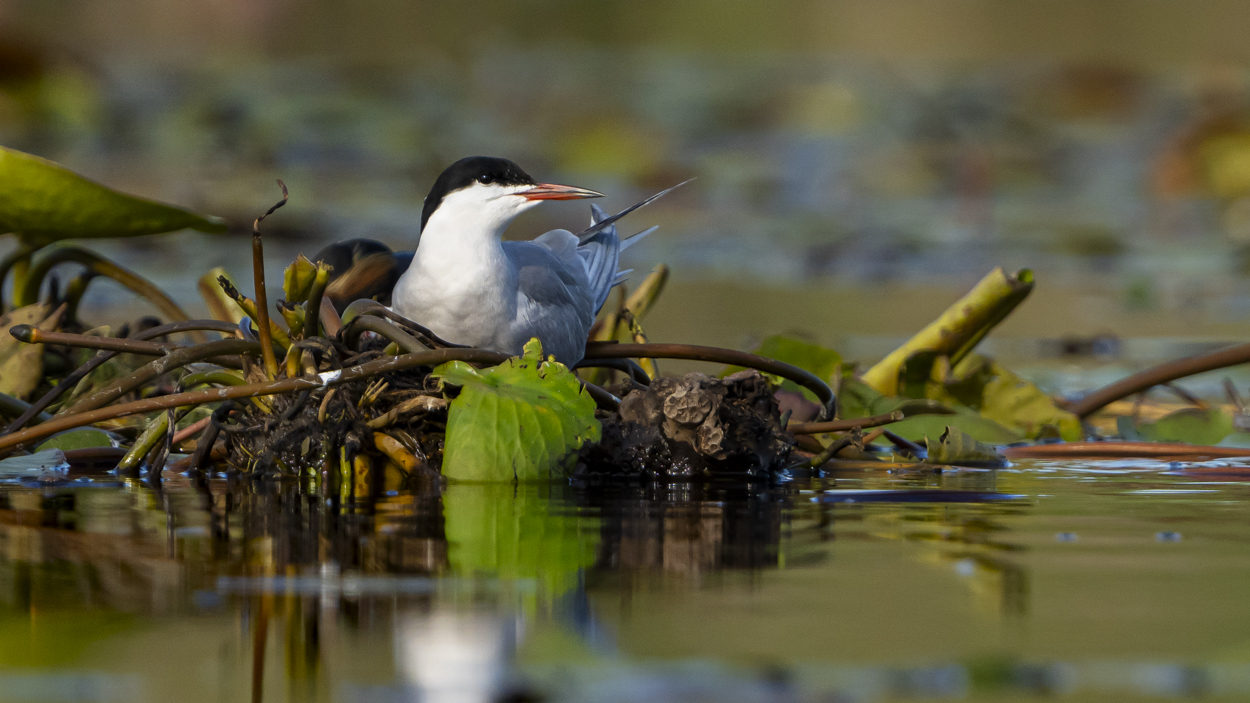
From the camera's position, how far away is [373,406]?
8.73 feet

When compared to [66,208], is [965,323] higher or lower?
lower

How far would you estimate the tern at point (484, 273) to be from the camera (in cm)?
296

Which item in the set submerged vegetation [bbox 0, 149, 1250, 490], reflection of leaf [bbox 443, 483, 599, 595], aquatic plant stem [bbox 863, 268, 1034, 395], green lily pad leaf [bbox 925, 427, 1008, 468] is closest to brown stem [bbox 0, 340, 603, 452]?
submerged vegetation [bbox 0, 149, 1250, 490]

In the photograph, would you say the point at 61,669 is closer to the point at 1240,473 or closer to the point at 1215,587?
the point at 1215,587

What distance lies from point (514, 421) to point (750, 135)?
1437cm

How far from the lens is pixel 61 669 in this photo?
1369 mm

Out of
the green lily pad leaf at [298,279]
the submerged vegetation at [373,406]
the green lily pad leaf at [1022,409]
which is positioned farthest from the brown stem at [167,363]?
the green lily pad leaf at [1022,409]

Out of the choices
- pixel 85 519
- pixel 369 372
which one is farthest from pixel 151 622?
pixel 369 372

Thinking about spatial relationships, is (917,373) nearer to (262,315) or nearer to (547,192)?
(547,192)

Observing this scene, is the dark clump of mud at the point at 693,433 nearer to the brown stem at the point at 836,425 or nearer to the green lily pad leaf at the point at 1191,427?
the brown stem at the point at 836,425

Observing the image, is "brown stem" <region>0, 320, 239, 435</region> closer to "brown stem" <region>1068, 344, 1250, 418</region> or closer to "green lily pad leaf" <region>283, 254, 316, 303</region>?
"green lily pad leaf" <region>283, 254, 316, 303</region>

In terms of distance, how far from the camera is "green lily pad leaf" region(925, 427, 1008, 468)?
2.97 metres

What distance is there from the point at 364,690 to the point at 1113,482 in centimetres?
186

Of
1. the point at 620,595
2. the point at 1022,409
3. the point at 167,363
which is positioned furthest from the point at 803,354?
the point at 620,595
